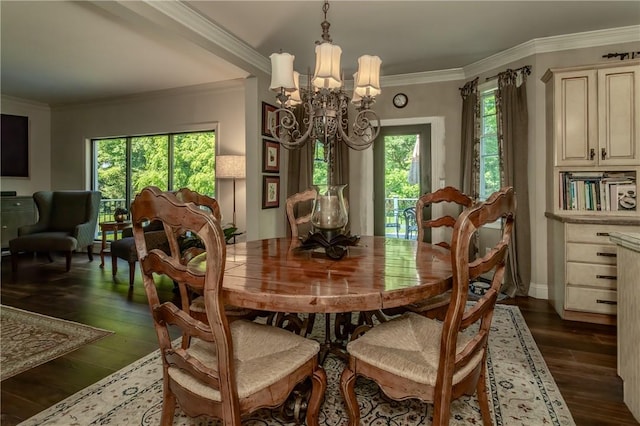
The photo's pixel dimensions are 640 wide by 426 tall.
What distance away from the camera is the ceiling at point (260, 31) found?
277 cm

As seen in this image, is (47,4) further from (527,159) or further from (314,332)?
(527,159)

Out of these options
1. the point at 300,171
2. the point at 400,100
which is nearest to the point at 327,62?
the point at 300,171

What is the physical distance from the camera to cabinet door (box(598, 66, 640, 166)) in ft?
9.56

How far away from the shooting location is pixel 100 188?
616 cm

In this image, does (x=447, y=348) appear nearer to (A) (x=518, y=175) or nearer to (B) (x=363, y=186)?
(A) (x=518, y=175)

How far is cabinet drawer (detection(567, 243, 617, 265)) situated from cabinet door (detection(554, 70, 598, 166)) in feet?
2.40

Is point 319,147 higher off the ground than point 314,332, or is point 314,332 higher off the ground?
point 319,147

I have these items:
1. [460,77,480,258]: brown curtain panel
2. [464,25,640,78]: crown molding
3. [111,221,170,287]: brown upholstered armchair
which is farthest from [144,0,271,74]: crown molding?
[464,25,640,78]: crown molding

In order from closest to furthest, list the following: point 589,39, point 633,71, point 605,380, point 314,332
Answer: point 605,380, point 314,332, point 633,71, point 589,39

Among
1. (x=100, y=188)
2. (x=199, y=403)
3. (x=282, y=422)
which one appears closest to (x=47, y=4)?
(x=199, y=403)

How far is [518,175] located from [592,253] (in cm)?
101

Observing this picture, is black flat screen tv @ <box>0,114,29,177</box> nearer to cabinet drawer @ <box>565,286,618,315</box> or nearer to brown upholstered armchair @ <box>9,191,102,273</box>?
brown upholstered armchair @ <box>9,191,102,273</box>

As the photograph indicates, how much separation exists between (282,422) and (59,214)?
528cm

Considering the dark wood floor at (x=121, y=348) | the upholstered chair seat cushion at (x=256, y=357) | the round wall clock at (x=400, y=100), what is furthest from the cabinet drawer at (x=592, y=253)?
the upholstered chair seat cushion at (x=256, y=357)
